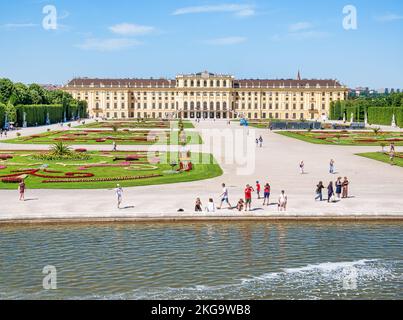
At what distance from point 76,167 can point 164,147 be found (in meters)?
17.9

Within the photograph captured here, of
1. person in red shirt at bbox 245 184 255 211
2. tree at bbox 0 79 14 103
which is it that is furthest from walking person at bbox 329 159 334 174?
tree at bbox 0 79 14 103

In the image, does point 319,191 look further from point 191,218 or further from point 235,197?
point 191,218

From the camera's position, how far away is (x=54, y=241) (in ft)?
64.7

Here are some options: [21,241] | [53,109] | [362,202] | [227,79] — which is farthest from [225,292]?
[227,79]

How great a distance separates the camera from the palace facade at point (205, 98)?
17475cm

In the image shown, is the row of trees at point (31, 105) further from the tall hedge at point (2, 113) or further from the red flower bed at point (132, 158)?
the red flower bed at point (132, 158)

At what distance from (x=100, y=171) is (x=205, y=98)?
141 metres

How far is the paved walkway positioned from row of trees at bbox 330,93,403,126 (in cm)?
6923

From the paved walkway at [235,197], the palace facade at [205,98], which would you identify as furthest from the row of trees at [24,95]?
the paved walkway at [235,197]

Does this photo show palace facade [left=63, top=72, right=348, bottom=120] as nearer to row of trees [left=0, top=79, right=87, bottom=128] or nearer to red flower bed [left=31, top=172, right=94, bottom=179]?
row of trees [left=0, top=79, right=87, bottom=128]

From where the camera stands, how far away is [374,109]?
385ft

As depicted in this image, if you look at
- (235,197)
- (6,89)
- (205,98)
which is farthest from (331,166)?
(205,98)

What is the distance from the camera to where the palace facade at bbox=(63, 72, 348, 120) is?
573ft
